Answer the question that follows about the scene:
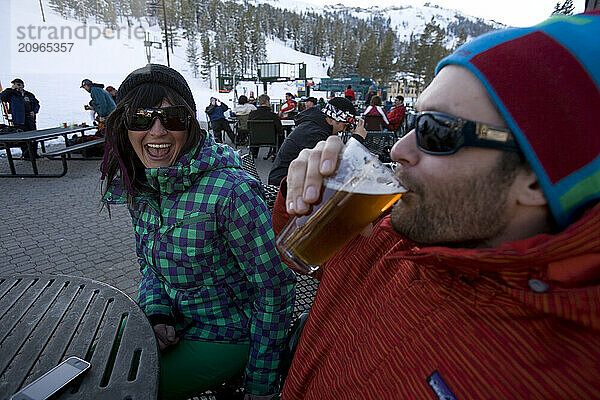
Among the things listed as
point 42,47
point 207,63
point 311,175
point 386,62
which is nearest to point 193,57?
point 207,63

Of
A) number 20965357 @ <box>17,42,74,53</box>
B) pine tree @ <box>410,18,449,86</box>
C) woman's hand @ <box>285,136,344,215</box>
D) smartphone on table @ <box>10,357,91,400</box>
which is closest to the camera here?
woman's hand @ <box>285,136,344,215</box>

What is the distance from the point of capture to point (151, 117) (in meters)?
1.87

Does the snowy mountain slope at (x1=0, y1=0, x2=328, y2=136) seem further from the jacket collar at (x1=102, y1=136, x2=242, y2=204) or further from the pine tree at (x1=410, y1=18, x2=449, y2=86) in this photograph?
the pine tree at (x1=410, y1=18, x2=449, y2=86)

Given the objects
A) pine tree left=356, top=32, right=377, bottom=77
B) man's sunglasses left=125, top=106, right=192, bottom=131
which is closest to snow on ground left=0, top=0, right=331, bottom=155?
pine tree left=356, top=32, right=377, bottom=77

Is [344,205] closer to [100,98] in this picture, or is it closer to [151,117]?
[151,117]

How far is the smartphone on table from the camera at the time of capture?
1.14 metres

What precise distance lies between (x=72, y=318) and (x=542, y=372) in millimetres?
1787

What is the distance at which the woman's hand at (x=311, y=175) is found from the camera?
100cm

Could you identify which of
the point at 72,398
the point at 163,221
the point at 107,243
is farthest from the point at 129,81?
the point at 107,243

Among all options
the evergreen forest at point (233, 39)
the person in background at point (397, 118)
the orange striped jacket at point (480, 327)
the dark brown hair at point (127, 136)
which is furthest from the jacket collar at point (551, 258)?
the evergreen forest at point (233, 39)

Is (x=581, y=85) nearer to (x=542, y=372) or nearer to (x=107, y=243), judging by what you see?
(x=542, y=372)

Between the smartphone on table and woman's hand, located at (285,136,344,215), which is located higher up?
woman's hand, located at (285,136,344,215)

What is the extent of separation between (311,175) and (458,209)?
42 centimetres

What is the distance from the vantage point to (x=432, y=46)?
66.6 m
